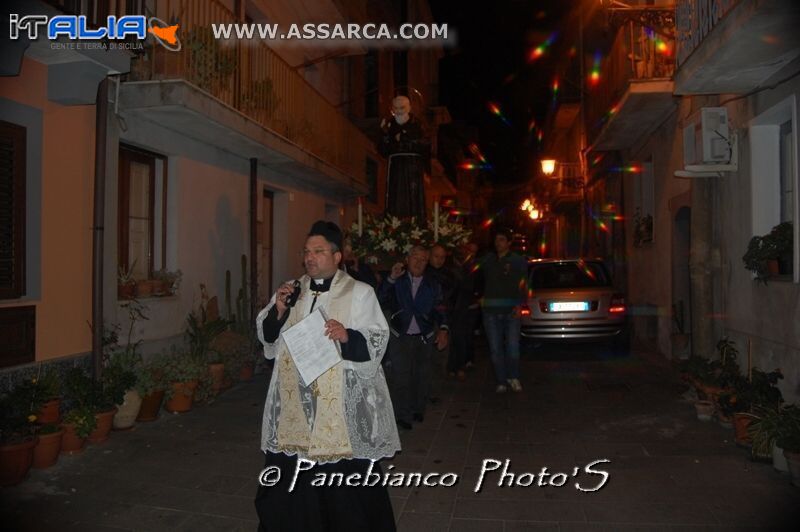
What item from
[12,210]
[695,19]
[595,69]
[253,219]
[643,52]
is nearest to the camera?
[12,210]

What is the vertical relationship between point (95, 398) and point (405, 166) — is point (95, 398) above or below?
below

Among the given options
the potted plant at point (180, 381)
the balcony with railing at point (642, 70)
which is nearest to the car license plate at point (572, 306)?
the balcony with railing at point (642, 70)

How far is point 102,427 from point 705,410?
5998mm

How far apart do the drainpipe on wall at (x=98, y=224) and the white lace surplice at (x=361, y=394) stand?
139 inches

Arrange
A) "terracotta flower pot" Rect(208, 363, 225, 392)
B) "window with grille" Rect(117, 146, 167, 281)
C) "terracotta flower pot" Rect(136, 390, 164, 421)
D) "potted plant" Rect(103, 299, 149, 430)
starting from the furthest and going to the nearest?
"terracotta flower pot" Rect(208, 363, 225, 392) → "window with grille" Rect(117, 146, 167, 281) → "terracotta flower pot" Rect(136, 390, 164, 421) → "potted plant" Rect(103, 299, 149, 430)

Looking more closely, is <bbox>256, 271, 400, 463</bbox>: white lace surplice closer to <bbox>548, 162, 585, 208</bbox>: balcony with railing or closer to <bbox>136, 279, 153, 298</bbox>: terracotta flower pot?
<bbox>136, 279, 153, 298</bbox>: terracotta flower pot

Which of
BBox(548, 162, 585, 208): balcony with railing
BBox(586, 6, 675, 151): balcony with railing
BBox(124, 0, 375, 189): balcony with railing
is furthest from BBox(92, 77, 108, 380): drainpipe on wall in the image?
BBox(548, 162, 585, 208): balcony with railing

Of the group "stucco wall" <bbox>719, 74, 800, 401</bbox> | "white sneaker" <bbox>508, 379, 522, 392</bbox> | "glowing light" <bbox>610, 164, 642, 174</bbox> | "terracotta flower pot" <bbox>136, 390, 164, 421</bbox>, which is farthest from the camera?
"glowing light" <bbox>610, 164, 642, 174</bbox>

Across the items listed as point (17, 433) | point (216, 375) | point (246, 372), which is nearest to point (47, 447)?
point (17, 433)

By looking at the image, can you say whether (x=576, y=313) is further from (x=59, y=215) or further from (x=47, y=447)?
(x=47, y=447)

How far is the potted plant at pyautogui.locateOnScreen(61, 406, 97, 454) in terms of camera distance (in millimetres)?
5387

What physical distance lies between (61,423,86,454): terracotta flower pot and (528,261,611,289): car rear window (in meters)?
7.56

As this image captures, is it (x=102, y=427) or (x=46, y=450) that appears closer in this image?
(x=46, y=450)

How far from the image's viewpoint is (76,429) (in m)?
5.40
